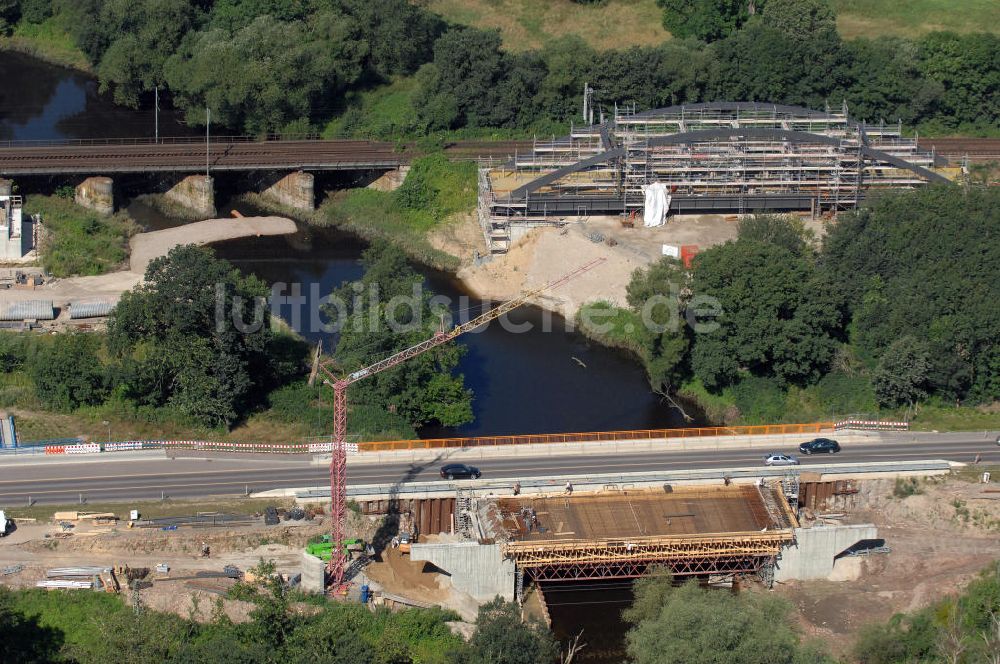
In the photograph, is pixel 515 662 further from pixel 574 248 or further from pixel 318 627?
pixel 574 248

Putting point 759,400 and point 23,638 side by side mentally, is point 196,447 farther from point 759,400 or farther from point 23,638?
point 759,400

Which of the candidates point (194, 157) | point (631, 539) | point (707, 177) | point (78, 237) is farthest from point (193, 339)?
point (707, 177)

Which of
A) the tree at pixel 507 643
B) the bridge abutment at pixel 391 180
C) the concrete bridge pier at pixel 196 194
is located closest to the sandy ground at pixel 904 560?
the tree at pixel 507 643

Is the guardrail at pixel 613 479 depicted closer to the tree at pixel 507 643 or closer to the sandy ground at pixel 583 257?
the tree at pixel 507 643

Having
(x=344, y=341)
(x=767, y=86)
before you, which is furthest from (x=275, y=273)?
(x=767, y=86)

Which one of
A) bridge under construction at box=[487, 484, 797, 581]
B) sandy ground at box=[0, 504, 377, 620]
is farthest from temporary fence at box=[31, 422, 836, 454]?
sandy ground at box=[0, 504, 377, 620]

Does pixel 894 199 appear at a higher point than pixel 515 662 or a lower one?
higher
